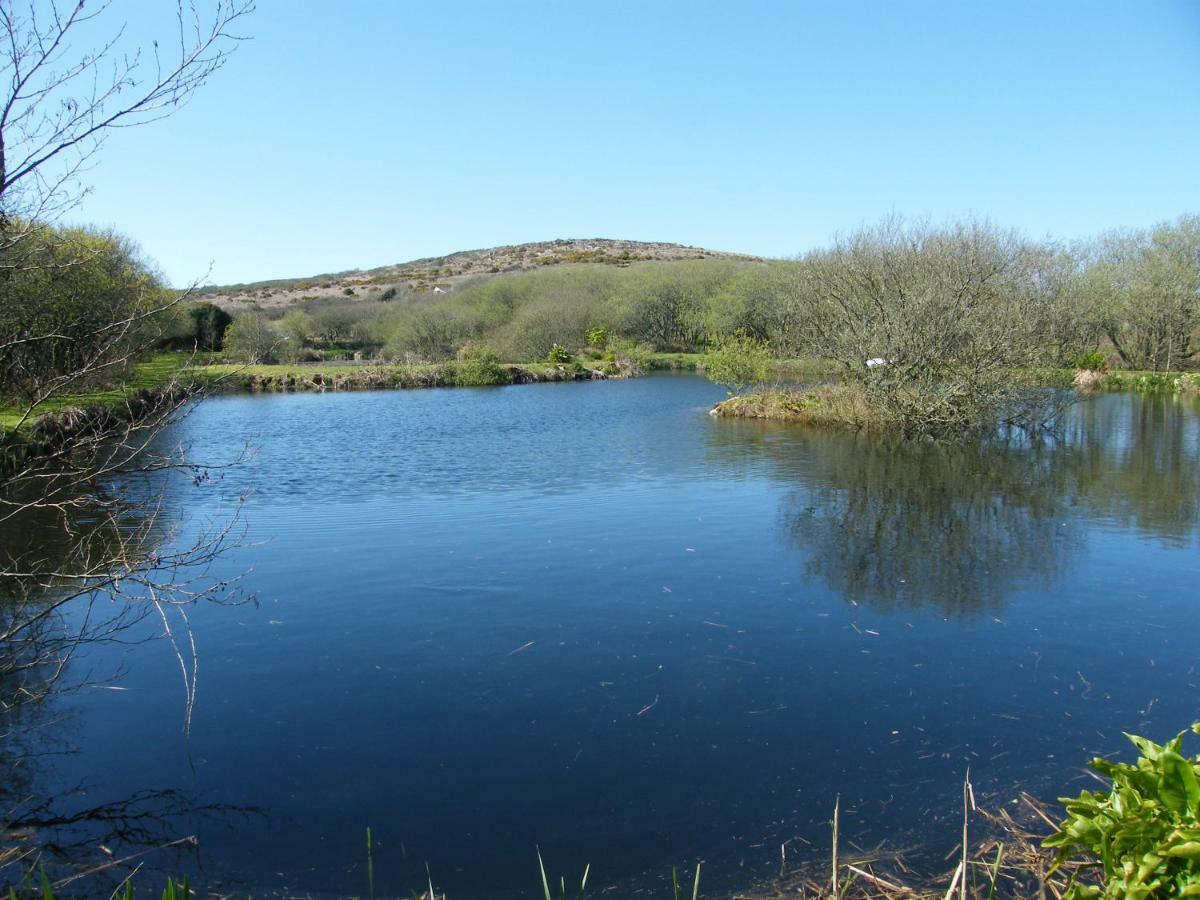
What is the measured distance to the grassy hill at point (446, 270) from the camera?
268 ft

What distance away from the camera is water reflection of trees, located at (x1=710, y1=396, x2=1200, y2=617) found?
30.1 ft

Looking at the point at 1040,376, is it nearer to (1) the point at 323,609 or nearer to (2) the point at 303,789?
(1) the point at 323,609

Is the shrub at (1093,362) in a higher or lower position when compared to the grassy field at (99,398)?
higher

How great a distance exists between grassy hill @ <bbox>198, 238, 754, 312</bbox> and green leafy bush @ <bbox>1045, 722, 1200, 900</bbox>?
7093cm

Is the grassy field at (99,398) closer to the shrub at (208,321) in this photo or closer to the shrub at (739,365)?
the shrub at (739,365)

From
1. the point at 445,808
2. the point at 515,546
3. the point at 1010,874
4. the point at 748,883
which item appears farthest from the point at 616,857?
the point at 515,546

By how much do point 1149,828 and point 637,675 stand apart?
425 centimetres

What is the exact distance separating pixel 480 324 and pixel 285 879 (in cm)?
5096

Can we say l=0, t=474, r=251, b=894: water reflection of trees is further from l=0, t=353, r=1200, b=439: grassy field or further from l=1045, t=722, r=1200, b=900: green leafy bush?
l=0, t=353, r=1200, b=439: grassy field

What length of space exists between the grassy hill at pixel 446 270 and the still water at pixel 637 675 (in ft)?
207

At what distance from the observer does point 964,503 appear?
12969mm

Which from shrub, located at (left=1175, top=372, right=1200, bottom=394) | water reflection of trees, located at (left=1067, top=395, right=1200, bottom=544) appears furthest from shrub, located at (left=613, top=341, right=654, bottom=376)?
shrub, located at (left=1175, top=372, right=1200, bottom=394)

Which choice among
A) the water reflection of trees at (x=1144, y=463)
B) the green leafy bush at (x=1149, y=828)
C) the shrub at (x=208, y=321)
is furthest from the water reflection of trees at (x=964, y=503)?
the shrub at (x=208, y=321)

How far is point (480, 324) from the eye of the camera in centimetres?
5397
